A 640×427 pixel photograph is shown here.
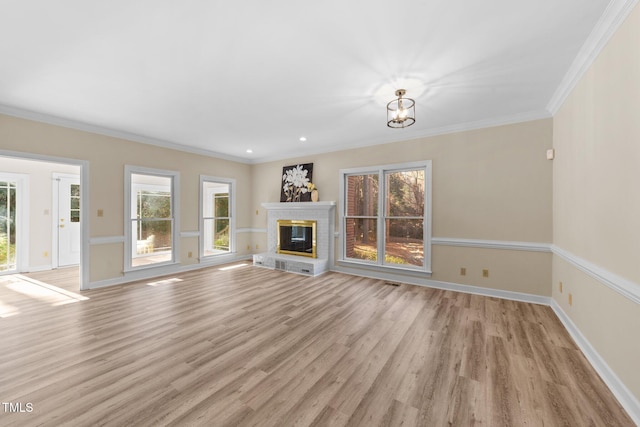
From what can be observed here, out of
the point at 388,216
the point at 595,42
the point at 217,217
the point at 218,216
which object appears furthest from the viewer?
the point at 218,216

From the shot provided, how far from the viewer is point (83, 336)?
8.27 ft

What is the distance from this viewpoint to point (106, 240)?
429 centimetres

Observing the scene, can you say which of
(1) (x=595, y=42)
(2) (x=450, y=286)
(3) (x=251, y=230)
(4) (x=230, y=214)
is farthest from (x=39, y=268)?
(1) (x=595, y=42)

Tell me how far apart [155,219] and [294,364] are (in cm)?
446

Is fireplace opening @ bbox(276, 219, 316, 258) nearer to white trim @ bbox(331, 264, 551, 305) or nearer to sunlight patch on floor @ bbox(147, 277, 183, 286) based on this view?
white trim @ bbox(331, 264, 551, 305)

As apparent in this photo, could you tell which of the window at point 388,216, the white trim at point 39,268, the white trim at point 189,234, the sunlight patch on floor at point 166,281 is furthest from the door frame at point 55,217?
the window at point 388,216

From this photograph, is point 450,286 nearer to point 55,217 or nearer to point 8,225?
point 55,217

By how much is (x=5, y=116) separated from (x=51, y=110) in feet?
1.76

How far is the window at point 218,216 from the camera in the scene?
619 centimetres

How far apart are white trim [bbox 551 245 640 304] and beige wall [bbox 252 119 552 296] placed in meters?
0.87

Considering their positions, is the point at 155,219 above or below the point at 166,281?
above

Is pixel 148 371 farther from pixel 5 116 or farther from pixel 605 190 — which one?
pixel 5 116

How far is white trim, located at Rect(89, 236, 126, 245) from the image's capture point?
13.6ft

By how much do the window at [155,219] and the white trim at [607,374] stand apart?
6.17 metres
